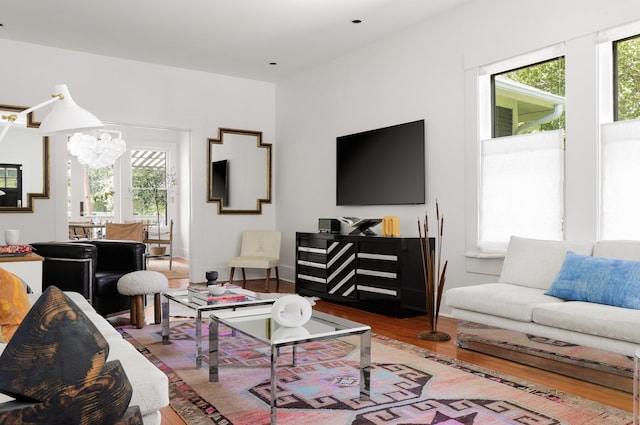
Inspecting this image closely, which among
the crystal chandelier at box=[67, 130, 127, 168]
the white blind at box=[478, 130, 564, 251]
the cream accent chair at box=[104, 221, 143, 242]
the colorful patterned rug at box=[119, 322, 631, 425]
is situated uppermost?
the crystal chandelier at box=[67, 130, 127, 168]

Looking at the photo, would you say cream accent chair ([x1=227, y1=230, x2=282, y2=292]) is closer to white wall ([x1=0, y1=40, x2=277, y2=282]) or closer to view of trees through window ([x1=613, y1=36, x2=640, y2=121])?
white wall ([x1=0, y1=40, x2=277, y2=282])

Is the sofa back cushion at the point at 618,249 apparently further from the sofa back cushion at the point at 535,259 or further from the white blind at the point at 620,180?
the white blind at the point at 620,180

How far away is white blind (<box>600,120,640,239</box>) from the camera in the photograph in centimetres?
357

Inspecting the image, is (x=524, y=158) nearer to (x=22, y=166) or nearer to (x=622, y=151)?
(x=622, y=151)

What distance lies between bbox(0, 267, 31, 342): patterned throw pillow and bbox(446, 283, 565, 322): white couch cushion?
2.62 meters

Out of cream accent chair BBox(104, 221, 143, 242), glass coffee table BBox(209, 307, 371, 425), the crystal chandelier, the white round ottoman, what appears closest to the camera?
glass coffee table BBox(209, 307, 371, 425)

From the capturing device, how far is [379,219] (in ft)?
17.7

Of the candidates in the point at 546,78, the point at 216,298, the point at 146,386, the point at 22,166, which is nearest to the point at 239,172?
the point at 22,166

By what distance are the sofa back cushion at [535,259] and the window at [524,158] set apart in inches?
→ 14.4

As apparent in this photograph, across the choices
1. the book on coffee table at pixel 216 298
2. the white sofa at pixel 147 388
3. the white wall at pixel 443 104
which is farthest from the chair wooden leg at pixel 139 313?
the white wall at pixel 443 104

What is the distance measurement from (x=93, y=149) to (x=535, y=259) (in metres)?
5.72

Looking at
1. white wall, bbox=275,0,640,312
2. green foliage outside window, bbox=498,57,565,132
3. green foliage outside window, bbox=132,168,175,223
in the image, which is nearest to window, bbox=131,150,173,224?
green foliage outside window, bbox=132,168,175,223

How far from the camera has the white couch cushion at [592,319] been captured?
268 cm

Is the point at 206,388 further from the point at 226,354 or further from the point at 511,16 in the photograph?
the point at 511,16
